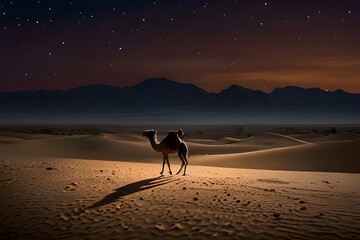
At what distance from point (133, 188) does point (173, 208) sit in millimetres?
2776

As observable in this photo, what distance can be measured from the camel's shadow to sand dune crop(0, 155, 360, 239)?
3 cm

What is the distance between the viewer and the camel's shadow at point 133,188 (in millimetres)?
10055

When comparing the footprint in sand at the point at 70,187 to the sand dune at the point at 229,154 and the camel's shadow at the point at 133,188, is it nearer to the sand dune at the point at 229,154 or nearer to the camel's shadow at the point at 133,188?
the camel's shadow at the point at 133,188

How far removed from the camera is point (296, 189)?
39.7 feet

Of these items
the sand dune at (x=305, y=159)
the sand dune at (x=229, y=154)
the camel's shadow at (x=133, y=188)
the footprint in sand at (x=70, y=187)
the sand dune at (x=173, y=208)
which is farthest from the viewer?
the sand dune at (x=229, y=154)

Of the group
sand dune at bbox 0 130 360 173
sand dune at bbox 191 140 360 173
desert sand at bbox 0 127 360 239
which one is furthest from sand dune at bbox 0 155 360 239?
sand dune at bbox 0 130 360 173

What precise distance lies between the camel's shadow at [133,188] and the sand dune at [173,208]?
0.09 ft

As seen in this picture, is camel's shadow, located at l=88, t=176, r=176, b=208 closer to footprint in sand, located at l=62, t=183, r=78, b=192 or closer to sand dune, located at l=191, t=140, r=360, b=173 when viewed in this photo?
footprint in sand, located at l=62, t=183, r=78, b=192

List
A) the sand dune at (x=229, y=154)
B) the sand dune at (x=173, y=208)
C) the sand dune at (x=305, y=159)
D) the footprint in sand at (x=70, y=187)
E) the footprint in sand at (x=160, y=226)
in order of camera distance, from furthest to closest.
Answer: the sand dune at (x=229, y=154)
the sand dune at (x=305, y=159)
the footprint in sand at (x=70, y=187)
the footprint in sand at (x=160, y=226)
the sand dune at (x=173, y=208)

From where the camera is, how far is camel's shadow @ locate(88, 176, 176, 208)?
10.1 metres

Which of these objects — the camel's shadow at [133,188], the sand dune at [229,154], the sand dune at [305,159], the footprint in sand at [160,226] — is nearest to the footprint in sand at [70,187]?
the camel's shadow at [133,188]

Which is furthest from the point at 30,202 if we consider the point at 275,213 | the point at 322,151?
the point at 322,151

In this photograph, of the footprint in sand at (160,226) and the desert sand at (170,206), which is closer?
the desert sand at (170,206)

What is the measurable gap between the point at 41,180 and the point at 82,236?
19.7 ft
